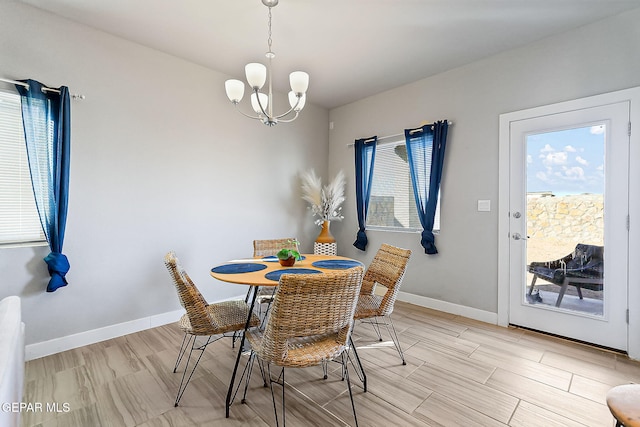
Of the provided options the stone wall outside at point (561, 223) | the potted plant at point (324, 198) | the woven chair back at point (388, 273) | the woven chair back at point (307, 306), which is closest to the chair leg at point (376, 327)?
the woven chair back at point (388, 273)

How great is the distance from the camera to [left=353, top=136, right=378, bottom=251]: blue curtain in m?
4.27

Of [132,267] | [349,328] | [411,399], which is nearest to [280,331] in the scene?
[349,328]

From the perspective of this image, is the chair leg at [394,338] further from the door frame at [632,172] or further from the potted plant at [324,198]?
the door frame at [632,172]

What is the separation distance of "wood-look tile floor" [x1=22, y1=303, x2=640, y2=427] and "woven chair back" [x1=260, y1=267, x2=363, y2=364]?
619mm

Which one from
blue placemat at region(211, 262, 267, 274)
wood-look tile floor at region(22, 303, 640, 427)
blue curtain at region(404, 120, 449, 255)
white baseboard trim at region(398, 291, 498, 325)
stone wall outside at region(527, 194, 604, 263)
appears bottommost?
wood-look tile floor at region(22, 303, 640, 427)

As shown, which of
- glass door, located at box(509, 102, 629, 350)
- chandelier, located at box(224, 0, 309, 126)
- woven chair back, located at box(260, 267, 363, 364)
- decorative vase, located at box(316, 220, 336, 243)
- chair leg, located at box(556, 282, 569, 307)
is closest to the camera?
woven chair back, located at box(260, 267, 363, 364)

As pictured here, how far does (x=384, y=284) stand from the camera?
240 cm

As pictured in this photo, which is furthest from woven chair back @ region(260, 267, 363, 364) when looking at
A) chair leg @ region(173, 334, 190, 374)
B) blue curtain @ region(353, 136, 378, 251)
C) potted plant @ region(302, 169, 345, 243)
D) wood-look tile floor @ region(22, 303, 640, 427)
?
blue curtain @ region(353, 136, 378, 251)

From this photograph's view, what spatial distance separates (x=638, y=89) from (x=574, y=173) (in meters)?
0.74

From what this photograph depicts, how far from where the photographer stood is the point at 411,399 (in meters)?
1.90

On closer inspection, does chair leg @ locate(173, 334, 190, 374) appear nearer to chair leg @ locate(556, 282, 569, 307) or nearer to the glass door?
the glass door

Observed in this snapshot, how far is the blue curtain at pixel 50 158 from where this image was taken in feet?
7.62

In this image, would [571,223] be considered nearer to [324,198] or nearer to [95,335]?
[324,198]

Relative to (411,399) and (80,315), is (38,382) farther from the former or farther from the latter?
(411,399)
